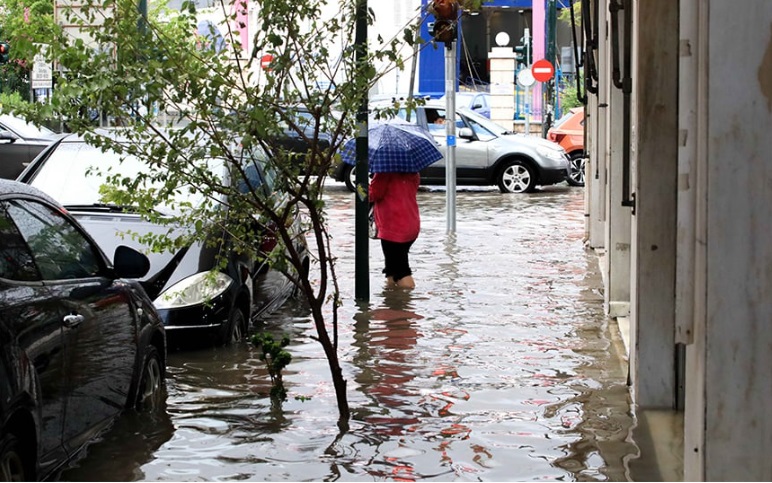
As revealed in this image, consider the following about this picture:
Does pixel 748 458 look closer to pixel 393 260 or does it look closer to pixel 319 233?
pixel 319 233

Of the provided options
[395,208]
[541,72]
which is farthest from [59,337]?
[541,72]

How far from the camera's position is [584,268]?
578 inches

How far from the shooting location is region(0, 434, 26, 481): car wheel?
4.77 meters

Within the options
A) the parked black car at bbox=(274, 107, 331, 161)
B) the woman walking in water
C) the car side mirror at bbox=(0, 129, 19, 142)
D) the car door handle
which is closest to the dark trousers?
the woman walking in water

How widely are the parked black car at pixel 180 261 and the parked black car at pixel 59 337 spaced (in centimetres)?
85

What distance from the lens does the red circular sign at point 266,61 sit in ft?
23.4

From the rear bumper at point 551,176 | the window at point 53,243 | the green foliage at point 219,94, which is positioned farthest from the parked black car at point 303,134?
the rear bumper at point 551,176

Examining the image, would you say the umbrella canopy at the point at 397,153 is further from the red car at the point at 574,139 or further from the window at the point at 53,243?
the red car at the point at 574,139

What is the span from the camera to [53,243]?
20.4 ft

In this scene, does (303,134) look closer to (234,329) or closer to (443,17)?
(234,329)

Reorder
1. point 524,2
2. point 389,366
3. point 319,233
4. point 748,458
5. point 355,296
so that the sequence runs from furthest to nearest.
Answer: point 524,2 < point 355,296 < point 389,366 < point 319,233 < point 748,458

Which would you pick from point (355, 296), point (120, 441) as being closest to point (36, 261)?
point (120, 441)

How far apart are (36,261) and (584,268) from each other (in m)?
9.64

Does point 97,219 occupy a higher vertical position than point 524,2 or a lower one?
lower
